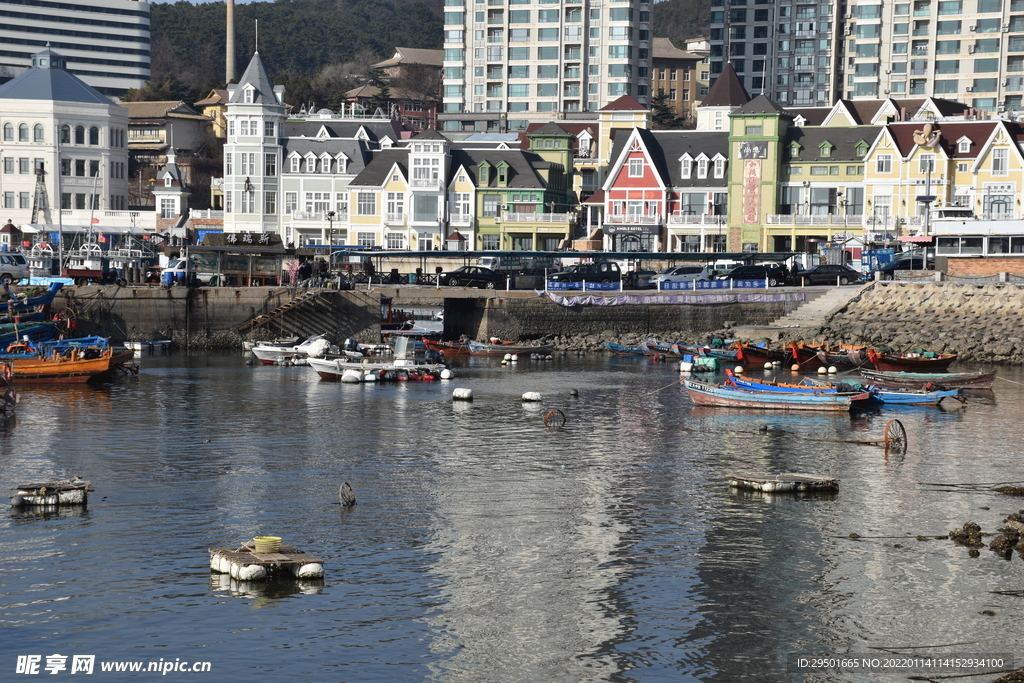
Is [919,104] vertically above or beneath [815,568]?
above

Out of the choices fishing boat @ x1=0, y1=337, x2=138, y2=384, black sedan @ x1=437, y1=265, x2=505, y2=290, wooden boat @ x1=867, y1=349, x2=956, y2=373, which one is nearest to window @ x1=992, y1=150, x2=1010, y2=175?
wooden boat @ x1=867, y1=349, x2=956, y2=373

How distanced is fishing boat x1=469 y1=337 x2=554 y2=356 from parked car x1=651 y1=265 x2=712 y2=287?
1013 cm

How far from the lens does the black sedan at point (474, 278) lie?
8238 centimetres

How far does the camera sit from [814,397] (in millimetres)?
52531

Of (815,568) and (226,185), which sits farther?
(226,185)

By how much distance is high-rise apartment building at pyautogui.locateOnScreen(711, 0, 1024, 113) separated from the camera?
491ft

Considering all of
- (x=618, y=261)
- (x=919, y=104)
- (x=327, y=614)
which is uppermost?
(x=919, y=104)

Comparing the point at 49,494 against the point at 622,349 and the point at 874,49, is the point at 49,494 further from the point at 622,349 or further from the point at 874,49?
the point at 874,49

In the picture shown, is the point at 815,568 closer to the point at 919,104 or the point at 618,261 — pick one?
the point at 618,261

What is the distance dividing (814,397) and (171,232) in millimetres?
75904

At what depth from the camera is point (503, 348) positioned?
2923 inches

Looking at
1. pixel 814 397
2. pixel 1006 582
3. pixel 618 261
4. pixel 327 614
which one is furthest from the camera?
pixel 618 261

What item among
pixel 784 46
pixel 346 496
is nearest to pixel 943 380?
pixel 346 496

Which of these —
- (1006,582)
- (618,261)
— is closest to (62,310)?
(618,261)
